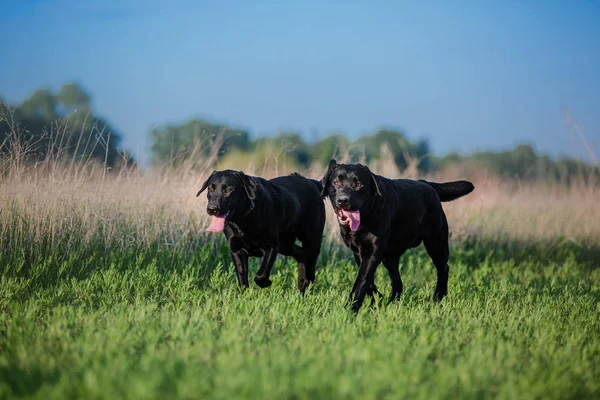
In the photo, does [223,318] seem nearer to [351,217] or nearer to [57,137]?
[351,217]

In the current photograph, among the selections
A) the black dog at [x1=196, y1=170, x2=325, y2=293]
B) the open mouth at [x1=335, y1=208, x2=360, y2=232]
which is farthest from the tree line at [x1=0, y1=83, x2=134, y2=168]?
the open mouth at [x1=335, y1=208, x2=360, y2=232]

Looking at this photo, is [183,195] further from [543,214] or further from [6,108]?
[543,214]

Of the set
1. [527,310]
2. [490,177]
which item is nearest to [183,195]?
[527,310]

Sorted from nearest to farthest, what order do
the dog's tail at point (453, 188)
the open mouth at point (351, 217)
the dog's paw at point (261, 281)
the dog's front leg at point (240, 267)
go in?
the open mouth at point (351, 217) → the dog's paw at point (261, 281) → the dog's front leg at point (240, 267) → the dog's tail at point (453, 188)

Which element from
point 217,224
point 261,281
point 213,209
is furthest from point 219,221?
point 261,281

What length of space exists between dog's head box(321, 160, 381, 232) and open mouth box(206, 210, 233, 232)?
1202 mm

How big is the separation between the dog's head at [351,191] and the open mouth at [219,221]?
1.20 m

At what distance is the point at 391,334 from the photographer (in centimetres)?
595

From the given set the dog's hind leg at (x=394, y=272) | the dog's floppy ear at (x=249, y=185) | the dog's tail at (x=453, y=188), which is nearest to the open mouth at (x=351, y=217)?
the dog's floppy ear at (x=249, y=185)

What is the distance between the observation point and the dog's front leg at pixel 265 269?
313 inches

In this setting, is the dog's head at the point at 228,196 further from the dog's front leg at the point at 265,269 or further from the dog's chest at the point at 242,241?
the dog's front leg at the point at 265,269

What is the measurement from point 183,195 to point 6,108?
3070mm

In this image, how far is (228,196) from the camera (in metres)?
7.75

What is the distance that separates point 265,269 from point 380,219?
1.48m
